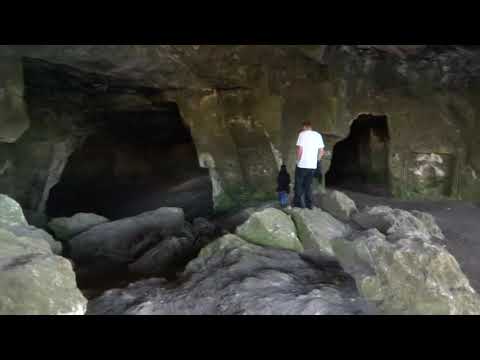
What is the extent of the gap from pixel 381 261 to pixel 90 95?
8.81m

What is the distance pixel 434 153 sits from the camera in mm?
9234

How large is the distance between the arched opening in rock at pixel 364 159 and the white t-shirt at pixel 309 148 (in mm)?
5029

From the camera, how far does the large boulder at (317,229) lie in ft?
15.9

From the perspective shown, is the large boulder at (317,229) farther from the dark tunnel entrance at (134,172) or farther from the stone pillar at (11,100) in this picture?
the dark tunnel entrance at (134,172)

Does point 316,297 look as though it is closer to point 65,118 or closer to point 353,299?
point 353,299

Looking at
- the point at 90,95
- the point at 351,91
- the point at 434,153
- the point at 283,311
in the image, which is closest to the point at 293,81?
the point at 351,91

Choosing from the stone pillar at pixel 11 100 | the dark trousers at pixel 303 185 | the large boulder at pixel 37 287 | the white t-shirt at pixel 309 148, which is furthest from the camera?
the stone pillar at pixel 11 100

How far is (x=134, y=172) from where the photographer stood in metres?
17.3

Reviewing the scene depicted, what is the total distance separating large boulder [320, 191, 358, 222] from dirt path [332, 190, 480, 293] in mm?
1251

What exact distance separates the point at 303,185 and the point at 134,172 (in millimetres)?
12177

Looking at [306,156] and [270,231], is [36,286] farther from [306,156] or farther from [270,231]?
[306,156]

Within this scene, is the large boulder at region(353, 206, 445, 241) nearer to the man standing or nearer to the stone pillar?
the man standing

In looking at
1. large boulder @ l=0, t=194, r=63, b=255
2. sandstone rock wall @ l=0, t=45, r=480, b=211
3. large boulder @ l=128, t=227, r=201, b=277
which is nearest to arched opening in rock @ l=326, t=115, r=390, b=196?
sandstone rock wall @ l=0, t=45, r=480, b=211

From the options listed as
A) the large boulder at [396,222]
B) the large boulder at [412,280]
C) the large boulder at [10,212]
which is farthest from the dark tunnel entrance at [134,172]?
the large boulder at [412,280]
